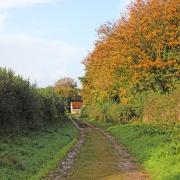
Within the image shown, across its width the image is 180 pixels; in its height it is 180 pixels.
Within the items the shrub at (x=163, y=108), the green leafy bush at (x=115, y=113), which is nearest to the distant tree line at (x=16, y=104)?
the shrub at (x=163, y=108)

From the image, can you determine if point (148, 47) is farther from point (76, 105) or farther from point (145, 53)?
point (76, 105)

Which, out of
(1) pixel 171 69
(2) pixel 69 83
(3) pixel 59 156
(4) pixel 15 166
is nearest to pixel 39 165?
(4) pixel 15 166

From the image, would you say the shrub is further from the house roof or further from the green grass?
the house roof

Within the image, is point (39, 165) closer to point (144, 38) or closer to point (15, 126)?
point (15, 126)

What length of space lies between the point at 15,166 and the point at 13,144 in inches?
288

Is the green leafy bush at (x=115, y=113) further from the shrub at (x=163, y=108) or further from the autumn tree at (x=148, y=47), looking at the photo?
the shrub at (x=163, y=108)

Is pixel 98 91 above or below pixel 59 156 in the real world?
above

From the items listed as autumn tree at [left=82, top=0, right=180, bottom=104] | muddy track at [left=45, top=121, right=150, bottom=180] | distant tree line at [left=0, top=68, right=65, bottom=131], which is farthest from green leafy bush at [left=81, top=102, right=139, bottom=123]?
muddy track at [left=45, top=121, right=150, bottom=180]

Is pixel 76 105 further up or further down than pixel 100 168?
further up

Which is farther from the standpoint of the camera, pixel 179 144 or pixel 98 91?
pixel 98 91

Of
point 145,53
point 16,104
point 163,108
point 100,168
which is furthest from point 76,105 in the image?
point 100,168

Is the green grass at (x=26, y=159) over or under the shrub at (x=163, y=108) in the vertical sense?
under

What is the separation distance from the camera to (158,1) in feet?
164

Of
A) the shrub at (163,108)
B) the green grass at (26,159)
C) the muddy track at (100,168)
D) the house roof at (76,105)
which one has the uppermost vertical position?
the house roof at (76,105)
